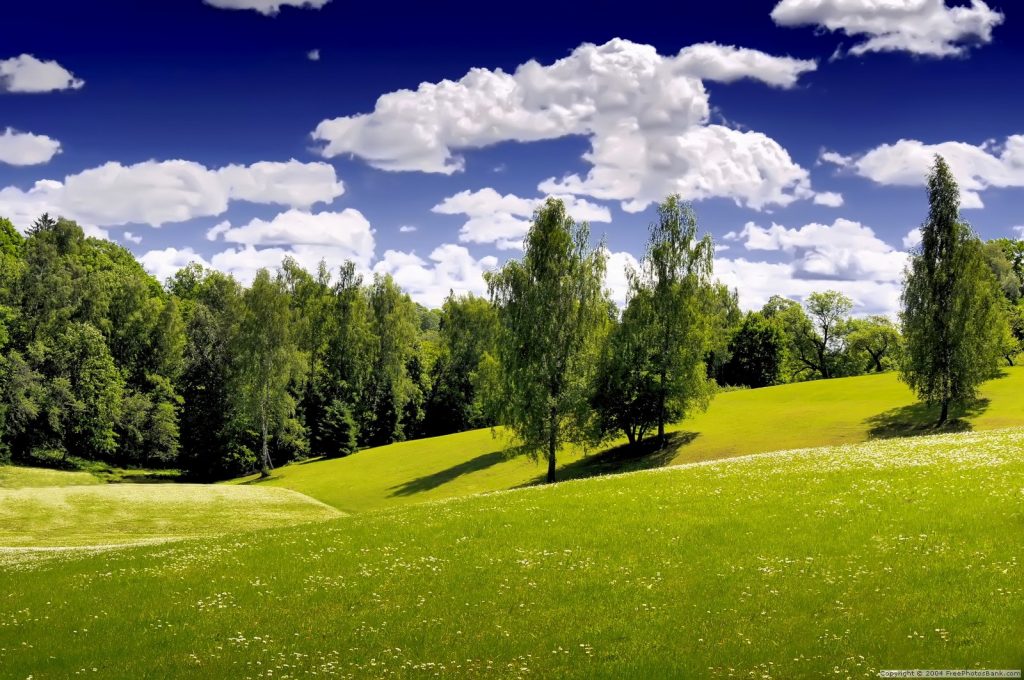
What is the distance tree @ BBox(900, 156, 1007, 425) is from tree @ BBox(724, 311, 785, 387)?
217 ft

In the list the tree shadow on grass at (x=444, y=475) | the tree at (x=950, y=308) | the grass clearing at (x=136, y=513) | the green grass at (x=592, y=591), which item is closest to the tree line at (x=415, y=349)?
the tree at (x=950, y=308)

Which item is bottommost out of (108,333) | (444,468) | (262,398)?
(444,468)

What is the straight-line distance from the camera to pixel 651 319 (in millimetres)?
65000

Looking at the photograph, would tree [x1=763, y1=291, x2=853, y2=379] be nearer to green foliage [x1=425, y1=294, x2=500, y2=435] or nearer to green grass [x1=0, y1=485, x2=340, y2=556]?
green foliage [x1=425, y1=294, x2=500, y2=435]

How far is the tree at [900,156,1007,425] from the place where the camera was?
60.7 m

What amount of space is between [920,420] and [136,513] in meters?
67.1

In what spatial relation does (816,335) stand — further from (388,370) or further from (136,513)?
(136,513)

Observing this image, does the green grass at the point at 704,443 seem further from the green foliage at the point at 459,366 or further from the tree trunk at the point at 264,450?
the green foliage at the point at 459,366

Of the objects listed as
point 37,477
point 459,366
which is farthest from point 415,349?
point 37,477

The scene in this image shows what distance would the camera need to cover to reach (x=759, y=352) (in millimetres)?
129125

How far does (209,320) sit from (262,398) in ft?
78.2

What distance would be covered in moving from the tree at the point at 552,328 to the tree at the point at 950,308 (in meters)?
28.6

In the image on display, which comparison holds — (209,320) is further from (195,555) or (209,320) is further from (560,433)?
(195,555)

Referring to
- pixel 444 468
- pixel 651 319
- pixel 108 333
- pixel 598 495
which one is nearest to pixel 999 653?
pixel 598 495
